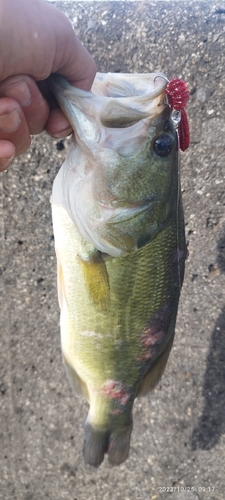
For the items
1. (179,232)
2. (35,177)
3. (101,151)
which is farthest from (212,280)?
(101,151)

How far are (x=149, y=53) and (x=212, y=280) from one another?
3.07 feet

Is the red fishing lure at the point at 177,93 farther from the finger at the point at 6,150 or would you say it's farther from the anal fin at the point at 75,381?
the anal fin at the point at 75,381

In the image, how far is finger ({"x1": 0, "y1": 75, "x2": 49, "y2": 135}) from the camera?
0.95 meters

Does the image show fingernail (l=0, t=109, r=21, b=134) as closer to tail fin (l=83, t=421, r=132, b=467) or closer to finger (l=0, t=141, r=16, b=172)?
finger (l=0, t=141, r=16, b=172)

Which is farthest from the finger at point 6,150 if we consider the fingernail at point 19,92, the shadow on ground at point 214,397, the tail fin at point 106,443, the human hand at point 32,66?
the shadow on ground at point 214,397

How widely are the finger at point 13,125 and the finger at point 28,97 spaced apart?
0.02m

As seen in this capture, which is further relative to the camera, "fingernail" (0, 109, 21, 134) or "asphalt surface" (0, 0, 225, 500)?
"asphalt surface" (0, 0, 225, 500)

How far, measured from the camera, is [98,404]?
4.96 ft

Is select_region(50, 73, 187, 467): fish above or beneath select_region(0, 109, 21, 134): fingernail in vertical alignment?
beneath

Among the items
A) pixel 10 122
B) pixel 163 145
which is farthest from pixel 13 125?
pixel 163 145

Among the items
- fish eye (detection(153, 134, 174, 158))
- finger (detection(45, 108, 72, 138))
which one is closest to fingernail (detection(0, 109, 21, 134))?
finger (detection(45, 108, 72, 138))

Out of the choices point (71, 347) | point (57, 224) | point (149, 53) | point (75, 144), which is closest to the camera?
point (75, 144)

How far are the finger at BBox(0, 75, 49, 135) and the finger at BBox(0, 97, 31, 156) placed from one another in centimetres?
2

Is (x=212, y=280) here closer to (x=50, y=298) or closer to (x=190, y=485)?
(x=50, y=298)
